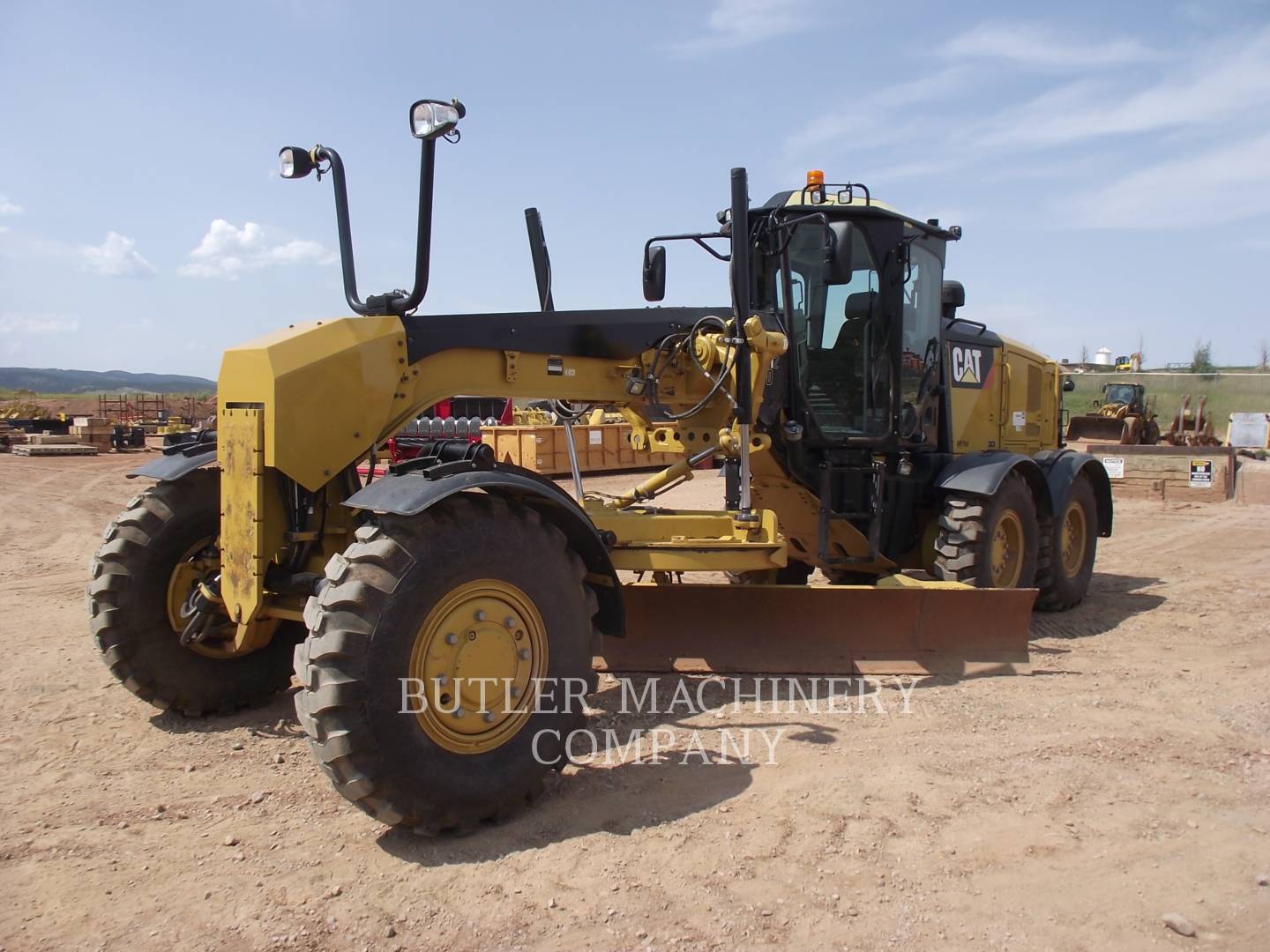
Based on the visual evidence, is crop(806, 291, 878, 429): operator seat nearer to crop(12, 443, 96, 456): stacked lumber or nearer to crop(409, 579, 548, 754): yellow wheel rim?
crop(409, 579, 548, 754): yellow wheel rim

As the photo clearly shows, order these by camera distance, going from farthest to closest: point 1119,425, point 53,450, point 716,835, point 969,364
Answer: point 53,450 < point 1119,425 < point 969,364 < point 716,835

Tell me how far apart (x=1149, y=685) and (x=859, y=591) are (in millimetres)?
1676

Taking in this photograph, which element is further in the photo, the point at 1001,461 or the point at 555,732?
the point at 1001,461

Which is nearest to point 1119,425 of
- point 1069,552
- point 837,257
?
point 1069,552

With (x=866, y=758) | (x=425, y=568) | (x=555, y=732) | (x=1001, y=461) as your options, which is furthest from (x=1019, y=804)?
(x=1001, y=461)

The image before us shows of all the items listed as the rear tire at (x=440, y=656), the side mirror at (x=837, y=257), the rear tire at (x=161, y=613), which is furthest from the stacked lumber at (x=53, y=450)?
the rear tire at (x=440, y=656)

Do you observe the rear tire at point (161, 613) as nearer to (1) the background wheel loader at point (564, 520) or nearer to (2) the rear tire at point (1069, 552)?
(1) the background wheel loader at point (564, 520)

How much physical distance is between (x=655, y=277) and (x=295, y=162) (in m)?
2.08

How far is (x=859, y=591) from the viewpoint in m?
5.90

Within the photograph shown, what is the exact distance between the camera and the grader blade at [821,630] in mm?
5832

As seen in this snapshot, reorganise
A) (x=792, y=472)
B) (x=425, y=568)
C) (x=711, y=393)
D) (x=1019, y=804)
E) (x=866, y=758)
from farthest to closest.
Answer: (x=792, y=472), (x=711, y=393), (x=866, y=758), (x=1019, y=804), (x=425, y=568)

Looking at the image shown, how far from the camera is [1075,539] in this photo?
334 inches

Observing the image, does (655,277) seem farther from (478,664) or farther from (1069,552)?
(1069,552)

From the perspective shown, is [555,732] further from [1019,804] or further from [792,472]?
[792,472]
